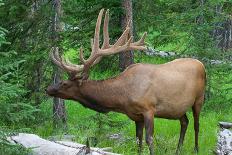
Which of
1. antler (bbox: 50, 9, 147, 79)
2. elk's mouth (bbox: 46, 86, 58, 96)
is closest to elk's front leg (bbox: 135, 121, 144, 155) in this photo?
antler (bbox: 50, 9, 147, 79)

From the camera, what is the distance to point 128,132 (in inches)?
488

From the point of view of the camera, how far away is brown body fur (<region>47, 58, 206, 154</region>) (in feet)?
31.8

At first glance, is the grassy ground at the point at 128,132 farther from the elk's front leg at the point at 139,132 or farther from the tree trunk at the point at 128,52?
the tree trunk at the point at 128,52

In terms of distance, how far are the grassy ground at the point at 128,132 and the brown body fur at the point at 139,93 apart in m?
0.60

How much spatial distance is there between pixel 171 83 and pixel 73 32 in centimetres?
340

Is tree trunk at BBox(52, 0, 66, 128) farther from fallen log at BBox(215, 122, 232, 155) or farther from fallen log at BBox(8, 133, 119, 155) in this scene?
fallen log at BBox(215, 122, 232, 155)

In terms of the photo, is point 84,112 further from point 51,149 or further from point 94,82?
point 51,149

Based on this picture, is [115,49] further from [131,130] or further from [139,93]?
[131,130]

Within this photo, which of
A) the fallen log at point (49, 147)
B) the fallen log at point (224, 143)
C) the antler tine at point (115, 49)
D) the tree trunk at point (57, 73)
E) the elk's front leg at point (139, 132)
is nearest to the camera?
the fallen log at point (49, 147)

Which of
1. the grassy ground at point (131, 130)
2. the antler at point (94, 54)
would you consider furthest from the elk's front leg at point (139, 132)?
the antler at point (94, 54)

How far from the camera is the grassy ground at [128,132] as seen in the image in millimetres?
10508

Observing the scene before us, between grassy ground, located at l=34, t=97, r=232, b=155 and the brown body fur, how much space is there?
0.60 meters

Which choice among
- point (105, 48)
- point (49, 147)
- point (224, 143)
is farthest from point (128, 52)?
point (49, 147)

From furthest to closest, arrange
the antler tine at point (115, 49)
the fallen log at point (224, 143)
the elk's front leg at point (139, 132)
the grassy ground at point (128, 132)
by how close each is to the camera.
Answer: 1. the grassy ground at point (128, 132)
2. the elk's front leg at point (139, 132)
3. the antler tine at point (115, 49)
4. the fallen log at point (224, 143)
